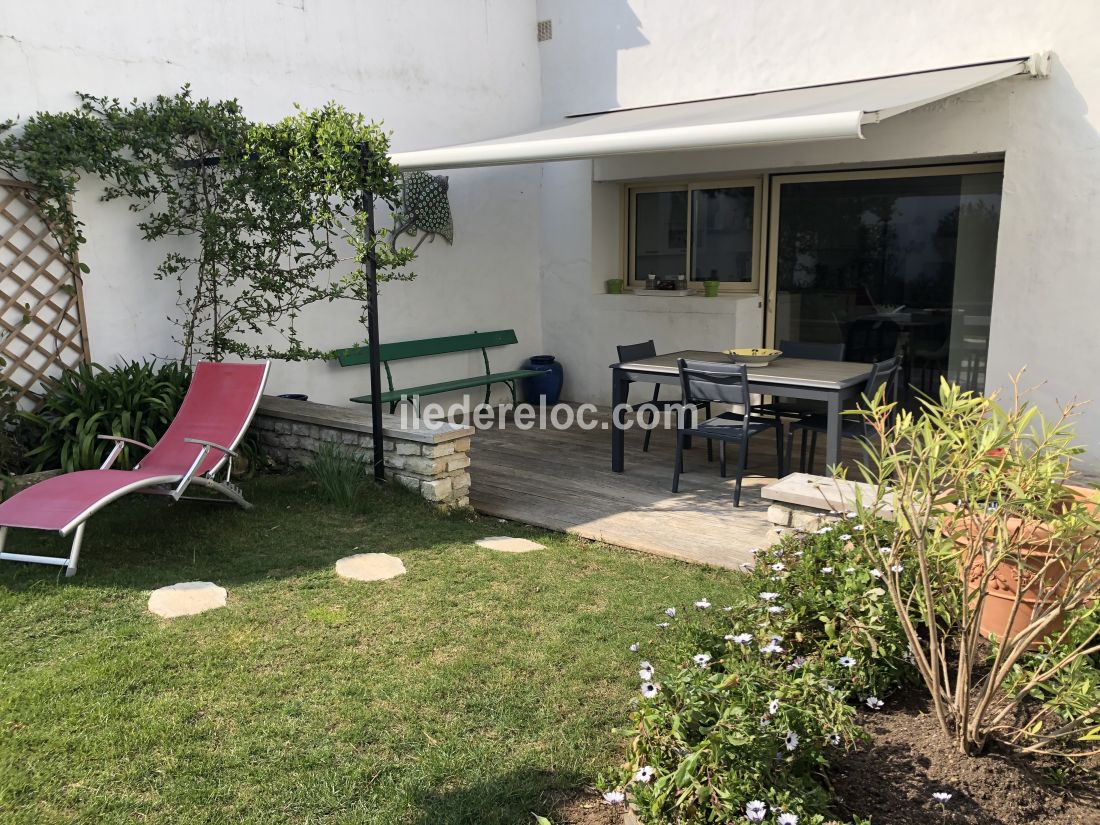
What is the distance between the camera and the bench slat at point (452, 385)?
8.70 metres

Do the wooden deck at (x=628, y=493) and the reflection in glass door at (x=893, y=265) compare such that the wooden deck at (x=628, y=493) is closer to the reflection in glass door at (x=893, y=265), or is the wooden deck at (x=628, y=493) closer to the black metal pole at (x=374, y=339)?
the black metal pole at (x=374, y=339)

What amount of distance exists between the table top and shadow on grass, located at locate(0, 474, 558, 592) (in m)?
1.96

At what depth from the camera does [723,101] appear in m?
8.73

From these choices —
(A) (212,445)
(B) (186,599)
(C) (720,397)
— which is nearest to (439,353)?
(C) (720,397)

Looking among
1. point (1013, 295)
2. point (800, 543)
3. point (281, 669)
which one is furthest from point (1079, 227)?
point (281, 669)

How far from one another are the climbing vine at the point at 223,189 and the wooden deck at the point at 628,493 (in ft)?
6.59

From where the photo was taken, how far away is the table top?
6215 mm

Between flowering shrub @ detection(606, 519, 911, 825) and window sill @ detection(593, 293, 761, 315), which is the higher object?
window sill @ detection(593, 293, 761, 315)

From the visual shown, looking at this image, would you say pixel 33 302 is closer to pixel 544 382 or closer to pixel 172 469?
pixel 172 469

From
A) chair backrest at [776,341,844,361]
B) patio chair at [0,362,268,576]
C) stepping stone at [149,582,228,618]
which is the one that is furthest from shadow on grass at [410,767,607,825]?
chair backrest at [776,341,844,361]

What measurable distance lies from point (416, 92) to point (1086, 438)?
7386mm

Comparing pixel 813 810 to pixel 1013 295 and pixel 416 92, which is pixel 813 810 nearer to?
pixel 1013 295

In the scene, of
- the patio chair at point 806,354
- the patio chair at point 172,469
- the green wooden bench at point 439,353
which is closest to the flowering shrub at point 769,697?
the patio chair at point 172,469

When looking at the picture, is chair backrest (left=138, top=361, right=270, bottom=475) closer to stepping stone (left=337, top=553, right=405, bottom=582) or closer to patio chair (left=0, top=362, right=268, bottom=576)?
patio chair (left=0, top=362, right=268, bottom=576)
